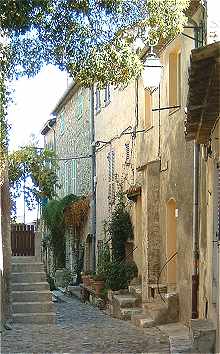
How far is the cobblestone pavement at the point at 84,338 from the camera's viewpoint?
1106cm

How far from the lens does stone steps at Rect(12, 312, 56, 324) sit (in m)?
15.6

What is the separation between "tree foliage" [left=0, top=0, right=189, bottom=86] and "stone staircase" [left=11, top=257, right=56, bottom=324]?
6.35 m

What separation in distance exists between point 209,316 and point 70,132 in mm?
21401

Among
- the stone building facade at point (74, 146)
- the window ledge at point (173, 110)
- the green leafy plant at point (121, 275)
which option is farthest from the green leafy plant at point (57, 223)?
the window ledge at point (173, 110)

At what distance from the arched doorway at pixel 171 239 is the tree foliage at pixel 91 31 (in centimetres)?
479

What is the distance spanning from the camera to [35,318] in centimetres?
1571

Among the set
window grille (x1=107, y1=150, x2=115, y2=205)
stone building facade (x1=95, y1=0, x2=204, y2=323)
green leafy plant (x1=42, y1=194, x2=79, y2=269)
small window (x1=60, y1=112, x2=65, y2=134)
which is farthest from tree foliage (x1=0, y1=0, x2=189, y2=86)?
small window (x1=60, y1=112, x2=65, y2=134)

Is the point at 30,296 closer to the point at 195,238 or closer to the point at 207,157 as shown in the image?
the point at 195,238

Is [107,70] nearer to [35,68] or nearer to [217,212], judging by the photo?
[35,68]

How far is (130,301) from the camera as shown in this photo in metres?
17.0

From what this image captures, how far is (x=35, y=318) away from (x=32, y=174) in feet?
35.3

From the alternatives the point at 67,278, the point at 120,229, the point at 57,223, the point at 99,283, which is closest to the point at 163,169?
the point at 120,229

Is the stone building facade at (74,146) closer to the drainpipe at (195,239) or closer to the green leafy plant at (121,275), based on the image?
the green leafy plant at (121,275)

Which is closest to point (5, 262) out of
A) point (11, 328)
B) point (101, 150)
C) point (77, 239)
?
point (11, 328)
